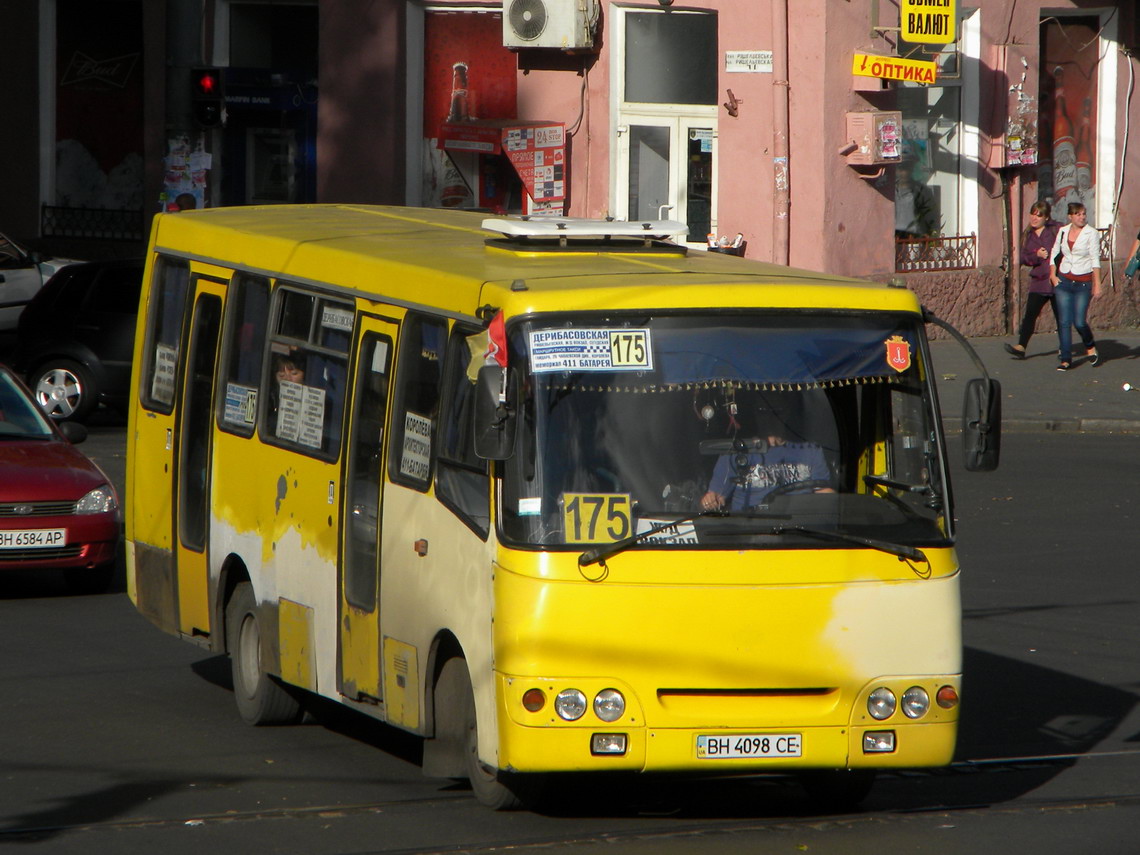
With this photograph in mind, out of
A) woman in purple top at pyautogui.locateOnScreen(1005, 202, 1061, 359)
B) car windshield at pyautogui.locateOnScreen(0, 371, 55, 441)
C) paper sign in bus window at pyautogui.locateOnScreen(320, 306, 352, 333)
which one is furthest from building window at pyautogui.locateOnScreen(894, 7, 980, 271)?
paper sign in bus window at pyautogui.locateOnScreen(320, 306, 352, 333)

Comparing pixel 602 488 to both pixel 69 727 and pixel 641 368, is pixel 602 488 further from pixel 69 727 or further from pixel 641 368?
pixel 69 727

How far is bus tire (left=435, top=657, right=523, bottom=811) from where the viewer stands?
23.3 ft

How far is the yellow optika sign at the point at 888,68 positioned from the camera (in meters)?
23.0

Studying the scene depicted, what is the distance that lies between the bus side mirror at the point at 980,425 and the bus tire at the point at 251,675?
11.2 feet

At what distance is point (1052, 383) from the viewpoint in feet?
72.2

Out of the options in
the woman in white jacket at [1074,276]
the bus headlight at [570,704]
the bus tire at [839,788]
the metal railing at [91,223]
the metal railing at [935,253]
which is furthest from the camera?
the metal railing at [91,223]

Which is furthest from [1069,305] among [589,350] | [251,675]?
[589,350]

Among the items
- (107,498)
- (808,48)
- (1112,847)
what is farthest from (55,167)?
(1112,847)

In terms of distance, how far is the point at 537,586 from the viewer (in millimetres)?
6621

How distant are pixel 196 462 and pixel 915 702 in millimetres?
4119

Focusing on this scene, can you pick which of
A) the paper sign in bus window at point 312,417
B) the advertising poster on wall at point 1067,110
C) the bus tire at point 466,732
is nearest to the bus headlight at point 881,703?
the bus tire at point 466,732

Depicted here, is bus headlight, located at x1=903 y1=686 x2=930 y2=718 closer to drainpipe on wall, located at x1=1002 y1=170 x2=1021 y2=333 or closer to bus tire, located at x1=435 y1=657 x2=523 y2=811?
bus tire, located at x1=435 y1=657 x2=523 y2=811

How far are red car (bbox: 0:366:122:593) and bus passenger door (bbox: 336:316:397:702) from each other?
4395mm

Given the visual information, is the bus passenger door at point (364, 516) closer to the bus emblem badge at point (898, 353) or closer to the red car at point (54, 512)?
the bus emblem badge at point (898, 353)
